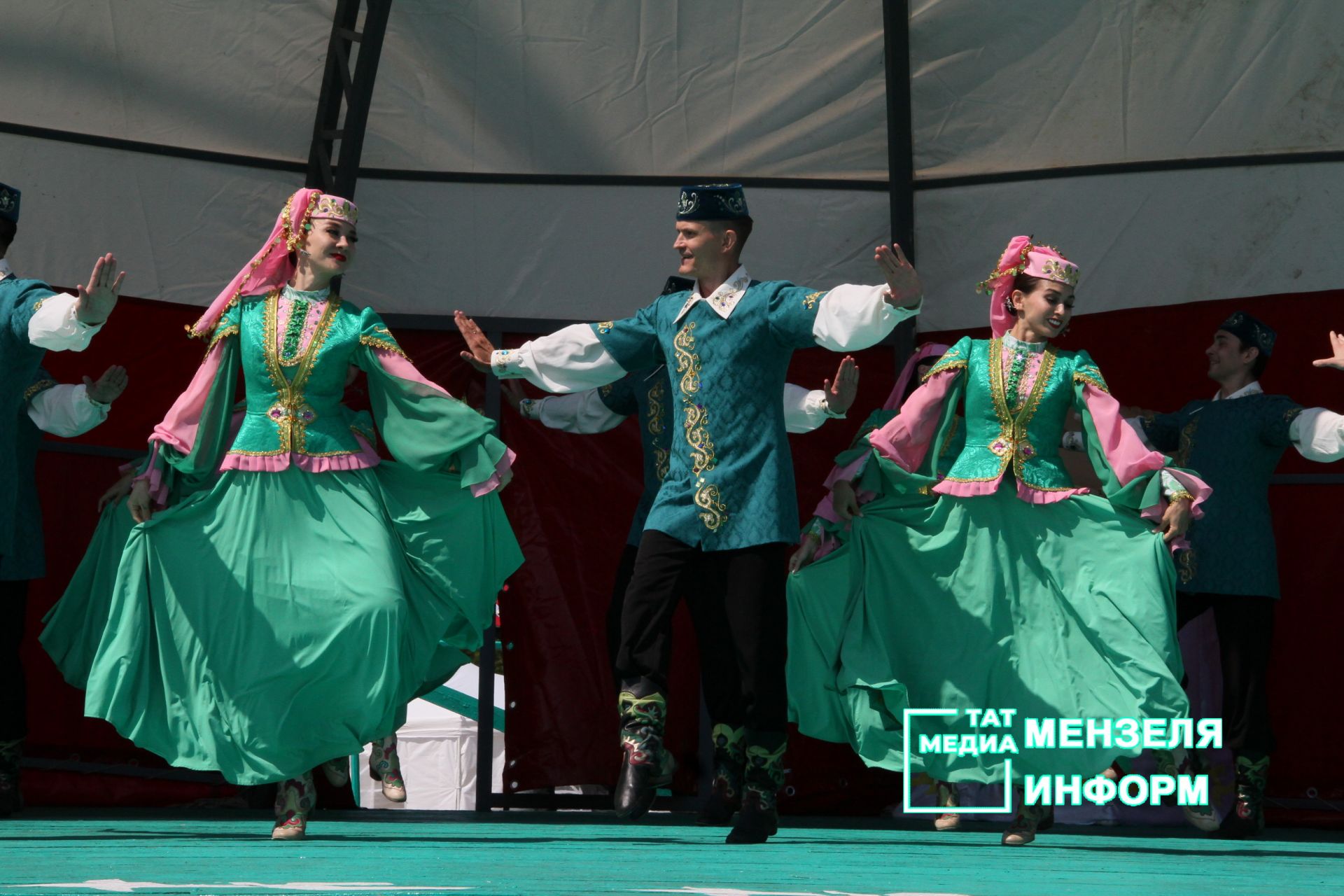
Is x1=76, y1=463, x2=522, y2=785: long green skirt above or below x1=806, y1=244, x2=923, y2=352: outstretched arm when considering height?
below

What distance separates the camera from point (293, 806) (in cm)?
571

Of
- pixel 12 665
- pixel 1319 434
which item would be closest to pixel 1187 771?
pixel 1319 434

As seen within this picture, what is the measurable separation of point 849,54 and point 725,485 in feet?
9.18

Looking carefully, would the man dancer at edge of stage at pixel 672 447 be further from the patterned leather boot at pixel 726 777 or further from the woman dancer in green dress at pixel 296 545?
the woman dancer in green dress at pixel 296 545

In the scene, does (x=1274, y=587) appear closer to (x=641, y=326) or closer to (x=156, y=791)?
(x=641, y=326)

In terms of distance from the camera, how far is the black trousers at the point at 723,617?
17.6 feet

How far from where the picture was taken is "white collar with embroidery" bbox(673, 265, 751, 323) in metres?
5.61

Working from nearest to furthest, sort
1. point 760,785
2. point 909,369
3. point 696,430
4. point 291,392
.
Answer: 1. point 760,785
2. point 696,430
3. point 291,392
4. point 909,369

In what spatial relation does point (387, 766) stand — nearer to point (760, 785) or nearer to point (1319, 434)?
point (760, 785)

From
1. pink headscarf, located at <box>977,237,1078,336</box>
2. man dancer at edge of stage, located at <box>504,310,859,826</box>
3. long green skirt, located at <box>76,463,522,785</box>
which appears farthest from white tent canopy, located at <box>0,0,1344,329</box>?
long green skirt, located at <box>76,463,522,785</box>

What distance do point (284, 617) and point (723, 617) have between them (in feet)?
4.59

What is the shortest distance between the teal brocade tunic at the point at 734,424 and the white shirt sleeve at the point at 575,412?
4.10 feet

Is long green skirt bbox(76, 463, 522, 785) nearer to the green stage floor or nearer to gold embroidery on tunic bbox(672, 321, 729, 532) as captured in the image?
the green stage floor

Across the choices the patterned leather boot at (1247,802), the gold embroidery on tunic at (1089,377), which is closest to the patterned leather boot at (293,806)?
the gold embroidery on tunic at (1089,377)
